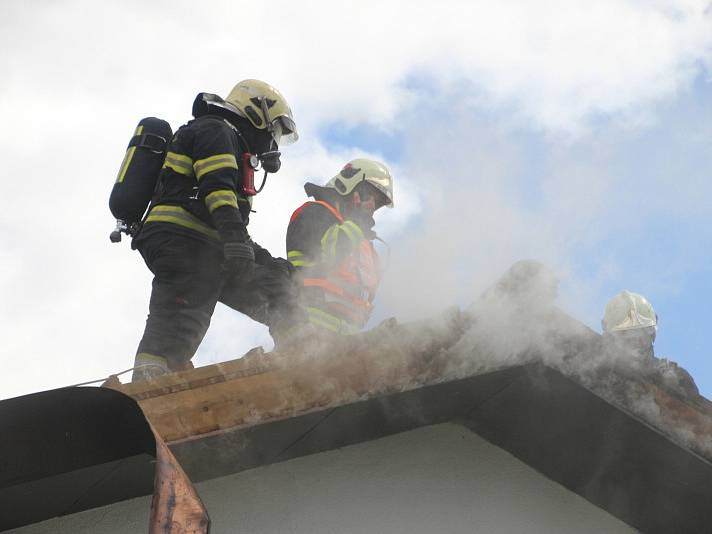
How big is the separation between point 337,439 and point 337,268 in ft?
7.94

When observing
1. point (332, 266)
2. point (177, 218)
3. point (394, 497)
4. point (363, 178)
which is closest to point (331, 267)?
point (332, 266)

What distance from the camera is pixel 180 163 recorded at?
511 centimetres

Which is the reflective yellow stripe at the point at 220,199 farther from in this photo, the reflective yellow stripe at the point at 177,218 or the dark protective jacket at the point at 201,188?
the reflective yellow stripe at the point at 177,218

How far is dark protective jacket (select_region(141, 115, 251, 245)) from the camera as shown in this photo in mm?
4918

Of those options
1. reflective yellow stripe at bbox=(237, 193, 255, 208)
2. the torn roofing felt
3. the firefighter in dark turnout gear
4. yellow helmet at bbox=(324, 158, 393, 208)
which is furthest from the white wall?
yellow helmet at bbox=(324, 158, 393, 208)

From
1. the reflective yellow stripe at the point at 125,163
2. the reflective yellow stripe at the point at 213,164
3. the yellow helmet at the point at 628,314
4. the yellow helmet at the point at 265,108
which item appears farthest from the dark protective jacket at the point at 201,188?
the yellow helmet at the point at 628,314

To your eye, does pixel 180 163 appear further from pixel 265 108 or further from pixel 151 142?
pixel 265 108

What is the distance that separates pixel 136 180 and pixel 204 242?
430 mm

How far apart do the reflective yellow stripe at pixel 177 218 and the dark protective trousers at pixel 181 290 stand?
6 centimetres

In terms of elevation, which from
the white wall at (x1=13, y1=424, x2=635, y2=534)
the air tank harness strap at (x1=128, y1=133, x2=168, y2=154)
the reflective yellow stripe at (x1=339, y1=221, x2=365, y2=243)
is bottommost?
the white wall at (x1=13, y1=424, x2=635, y2=534)

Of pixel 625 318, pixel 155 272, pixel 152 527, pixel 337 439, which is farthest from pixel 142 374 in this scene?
pixel 625 318

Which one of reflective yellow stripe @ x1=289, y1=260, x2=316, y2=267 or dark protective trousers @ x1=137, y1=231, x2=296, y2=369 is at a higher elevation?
A: reflective yellow stripe @ x1=289, y1=260, x2=316, y2=267

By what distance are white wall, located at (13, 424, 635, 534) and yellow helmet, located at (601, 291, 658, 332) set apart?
12.2 ft

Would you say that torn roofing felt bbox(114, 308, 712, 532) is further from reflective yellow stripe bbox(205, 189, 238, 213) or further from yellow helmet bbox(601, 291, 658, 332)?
yellow helmet bbox(601, 291, 658, 332)
